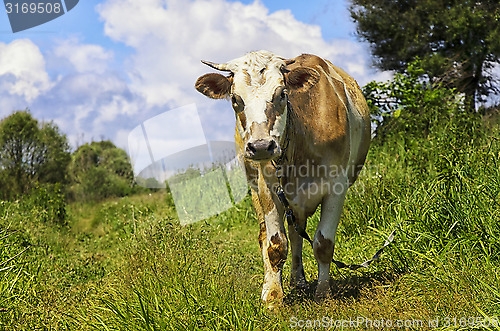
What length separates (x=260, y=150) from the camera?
3.52m

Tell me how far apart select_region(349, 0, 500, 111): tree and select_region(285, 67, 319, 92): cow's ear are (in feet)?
41.8

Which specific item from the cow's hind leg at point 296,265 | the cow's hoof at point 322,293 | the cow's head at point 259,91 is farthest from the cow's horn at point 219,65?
the cow's hoof at point 322,293

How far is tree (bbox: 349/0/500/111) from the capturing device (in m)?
15.9

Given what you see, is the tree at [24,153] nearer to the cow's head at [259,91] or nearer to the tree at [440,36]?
the tree at [440,36]

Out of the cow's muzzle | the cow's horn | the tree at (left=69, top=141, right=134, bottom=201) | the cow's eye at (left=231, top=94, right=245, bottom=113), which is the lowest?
the tree at (left=69, top=141, right=134, bottom=201)

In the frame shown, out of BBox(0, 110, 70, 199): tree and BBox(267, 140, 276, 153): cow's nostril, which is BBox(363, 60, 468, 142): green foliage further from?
BBox(0, 110, 70, 199): tree

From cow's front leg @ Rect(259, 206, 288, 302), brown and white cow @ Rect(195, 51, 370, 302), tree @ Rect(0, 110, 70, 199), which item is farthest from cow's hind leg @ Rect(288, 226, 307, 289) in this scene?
tree @ Rect(0, 110, 70, 199)

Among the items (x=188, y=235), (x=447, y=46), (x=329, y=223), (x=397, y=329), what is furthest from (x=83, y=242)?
(x=447, y=46)

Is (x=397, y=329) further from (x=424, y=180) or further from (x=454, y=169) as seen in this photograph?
(x=424, y=180)

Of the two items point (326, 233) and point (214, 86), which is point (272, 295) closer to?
point (326, 233)

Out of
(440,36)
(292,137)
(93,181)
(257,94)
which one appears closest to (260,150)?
(257,94)

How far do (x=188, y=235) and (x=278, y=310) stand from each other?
201cm

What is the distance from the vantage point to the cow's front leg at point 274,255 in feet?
14.1

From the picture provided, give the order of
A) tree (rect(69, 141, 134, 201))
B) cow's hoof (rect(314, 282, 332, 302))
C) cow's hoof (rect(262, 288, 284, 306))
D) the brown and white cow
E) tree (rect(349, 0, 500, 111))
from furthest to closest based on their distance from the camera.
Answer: tree (rect(69, 141, 134, 201))
tree (rect(349, 0, 500, 111))
cow's hoof (rect(314, 282, 332, 302))
cow's hoof (rect(262, 288, 284, 306))
the brown and white cow
